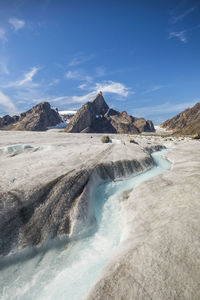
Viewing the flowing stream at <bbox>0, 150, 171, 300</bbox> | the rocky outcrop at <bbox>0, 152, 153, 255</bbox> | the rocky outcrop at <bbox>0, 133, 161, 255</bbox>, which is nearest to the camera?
the flowing stream at <bbox>0, 150, 171, 300</bbox>

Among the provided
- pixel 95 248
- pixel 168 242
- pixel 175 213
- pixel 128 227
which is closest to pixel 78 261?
pixel 95 248

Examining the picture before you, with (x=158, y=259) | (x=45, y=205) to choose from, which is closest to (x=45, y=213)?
(x=45, y=205)

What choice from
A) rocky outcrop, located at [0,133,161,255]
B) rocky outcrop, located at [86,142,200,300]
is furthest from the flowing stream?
rocky outcrop, located at [86,142,200,300]

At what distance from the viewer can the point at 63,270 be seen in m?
6.91

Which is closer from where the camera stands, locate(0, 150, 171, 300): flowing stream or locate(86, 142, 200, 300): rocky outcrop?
locate(86, 142, 200, 300): rocky outcrop

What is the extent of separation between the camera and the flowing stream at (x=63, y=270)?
600cm

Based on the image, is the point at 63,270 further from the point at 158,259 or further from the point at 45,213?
the point at 158,259

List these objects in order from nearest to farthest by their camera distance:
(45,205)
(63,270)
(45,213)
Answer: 1. (63,270)
2. (45,213)
3. (45,205)

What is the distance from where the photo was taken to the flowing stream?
6.00 metres

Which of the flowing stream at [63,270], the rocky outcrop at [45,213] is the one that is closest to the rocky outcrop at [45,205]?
the rocky outcrop at [45,213]

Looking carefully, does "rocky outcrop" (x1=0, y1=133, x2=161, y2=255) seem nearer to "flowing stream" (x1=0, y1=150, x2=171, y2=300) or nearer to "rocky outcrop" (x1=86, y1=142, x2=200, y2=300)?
"flowing stream" (x1=0, y1=150, x2=171, y2=300)

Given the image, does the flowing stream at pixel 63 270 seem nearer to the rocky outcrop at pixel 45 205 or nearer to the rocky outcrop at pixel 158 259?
the rocky outcrop at pixel 45 205

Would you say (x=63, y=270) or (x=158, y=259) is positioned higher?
(x=158, y=259)

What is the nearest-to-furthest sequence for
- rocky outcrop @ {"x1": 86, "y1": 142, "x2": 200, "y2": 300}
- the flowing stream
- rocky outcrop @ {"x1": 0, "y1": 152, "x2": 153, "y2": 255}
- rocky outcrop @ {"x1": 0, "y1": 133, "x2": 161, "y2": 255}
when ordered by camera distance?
1. rocky outcrop @ {"x1": 86, "y1": 142, "x2": 200, "y2": 300}
2. the flowing stream
3. rocky outcrop @ {"x1": 0, "y1": 152, "x2": 153, "y2": 255}
4. rocky outcrop @ {"x1": 0, "y1": 133, "x2": 161, "y2": 255}
